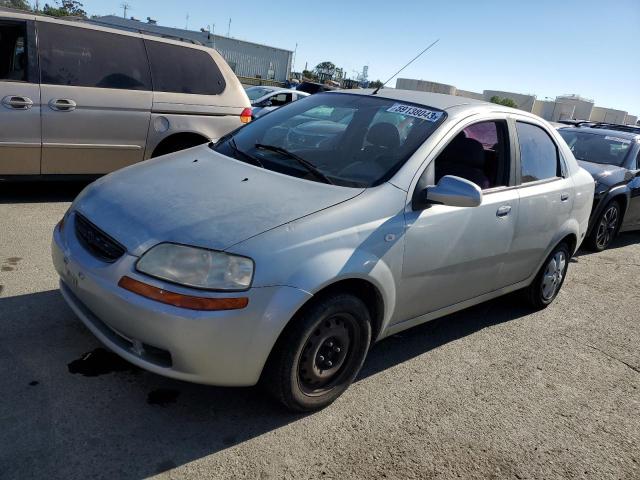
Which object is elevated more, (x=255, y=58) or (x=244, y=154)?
(x=255, y=58)

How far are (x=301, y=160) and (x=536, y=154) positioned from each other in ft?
6.56

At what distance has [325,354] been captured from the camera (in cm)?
289

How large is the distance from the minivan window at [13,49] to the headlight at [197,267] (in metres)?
4.04

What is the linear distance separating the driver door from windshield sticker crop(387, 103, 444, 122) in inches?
7.0

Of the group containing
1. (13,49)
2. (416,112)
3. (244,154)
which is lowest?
(244,154)

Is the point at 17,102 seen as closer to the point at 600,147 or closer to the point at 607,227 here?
the point at 607,227

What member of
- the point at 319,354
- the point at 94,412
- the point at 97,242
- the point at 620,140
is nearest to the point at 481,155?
the point at 319,354

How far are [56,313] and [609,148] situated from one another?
7.75 metres

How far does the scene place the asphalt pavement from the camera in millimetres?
2496

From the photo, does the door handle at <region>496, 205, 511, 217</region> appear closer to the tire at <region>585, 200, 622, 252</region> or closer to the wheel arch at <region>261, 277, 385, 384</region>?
the wheel arch at <region>261, 277, 385, 384</region>

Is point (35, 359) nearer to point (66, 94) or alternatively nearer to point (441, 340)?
point (441, 340)

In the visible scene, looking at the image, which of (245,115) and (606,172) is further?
(606,172)

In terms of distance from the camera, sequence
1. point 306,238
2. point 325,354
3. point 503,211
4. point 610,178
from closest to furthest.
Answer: point 306,238
point 325,354
point 503,211
point 610,178

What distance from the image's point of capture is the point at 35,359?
303 centimetres
